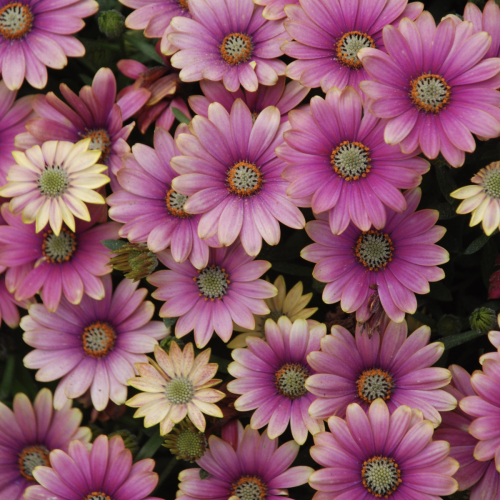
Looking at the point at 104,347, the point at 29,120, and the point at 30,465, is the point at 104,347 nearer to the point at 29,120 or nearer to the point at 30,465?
the point at 30,465

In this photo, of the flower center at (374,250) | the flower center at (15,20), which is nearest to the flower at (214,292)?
the flower center at (374,250)

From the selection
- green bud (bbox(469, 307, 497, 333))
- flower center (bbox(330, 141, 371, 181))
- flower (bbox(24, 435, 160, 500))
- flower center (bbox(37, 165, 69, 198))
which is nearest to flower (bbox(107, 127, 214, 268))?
flower center (bbox(37, 165, 69, 198))

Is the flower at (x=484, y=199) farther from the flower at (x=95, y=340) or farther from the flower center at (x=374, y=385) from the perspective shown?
the flower at (x=95, y=340)

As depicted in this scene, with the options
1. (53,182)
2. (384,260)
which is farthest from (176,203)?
(384,260)

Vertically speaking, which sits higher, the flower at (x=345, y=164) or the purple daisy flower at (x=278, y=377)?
the flower at (x=345, y=164)

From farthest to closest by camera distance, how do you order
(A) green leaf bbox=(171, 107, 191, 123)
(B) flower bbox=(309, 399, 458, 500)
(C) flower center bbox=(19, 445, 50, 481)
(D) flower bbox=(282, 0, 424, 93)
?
(C) flower center bbox=(19, 445, 50, 481)
(A) green leaf bbox=(171, 107, 191, 123)
(D) flower bbox=(282, 0, 424, 93)
(B) flower bbox=(309, 399, 458, 500)

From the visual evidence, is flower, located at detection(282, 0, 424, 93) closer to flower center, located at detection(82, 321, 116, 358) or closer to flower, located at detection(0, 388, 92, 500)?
flower center, located at detection(82, 321, 116, 358)
